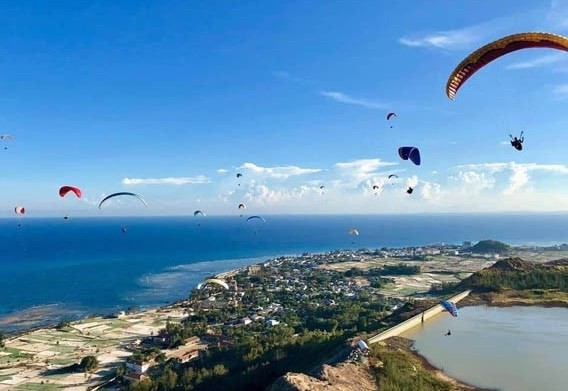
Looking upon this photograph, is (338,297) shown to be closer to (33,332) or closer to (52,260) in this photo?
(33,332)

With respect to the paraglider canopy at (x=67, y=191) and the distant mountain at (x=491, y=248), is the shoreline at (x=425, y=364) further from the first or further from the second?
the distant mountain at (x=491, y=248)

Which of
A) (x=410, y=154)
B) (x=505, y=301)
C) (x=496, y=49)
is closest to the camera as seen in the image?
(x=496, y=49)

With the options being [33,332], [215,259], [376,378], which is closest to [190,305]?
[33,332]

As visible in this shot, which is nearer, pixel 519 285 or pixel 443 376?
pixel 443 376

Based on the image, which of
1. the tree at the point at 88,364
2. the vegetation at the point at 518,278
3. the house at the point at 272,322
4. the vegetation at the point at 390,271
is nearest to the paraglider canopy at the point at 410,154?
the vegetation at the point at 518,278

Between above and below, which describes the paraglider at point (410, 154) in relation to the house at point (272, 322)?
above

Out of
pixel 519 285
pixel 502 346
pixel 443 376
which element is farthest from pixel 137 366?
pixel 519 285

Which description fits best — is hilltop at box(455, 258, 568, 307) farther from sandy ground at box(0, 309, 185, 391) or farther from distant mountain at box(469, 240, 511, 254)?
distant mountain at box(469, 240, 511, 254)

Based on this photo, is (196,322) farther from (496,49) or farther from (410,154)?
(496,49)
